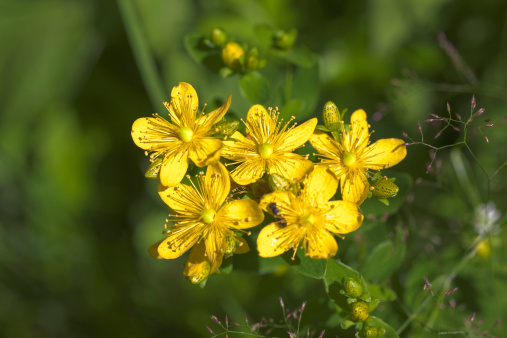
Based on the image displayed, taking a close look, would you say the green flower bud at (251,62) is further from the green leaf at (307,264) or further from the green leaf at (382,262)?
the green leaf at (382,262)

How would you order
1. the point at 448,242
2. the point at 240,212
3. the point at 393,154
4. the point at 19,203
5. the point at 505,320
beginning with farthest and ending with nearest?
the point at 19,203 → the point at 448,242 → the point at 505,320 → the point at 393,154 → the point at 240,212

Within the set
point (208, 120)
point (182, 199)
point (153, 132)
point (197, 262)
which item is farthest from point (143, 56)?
point (197, 262)

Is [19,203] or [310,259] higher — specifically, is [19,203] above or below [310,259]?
above

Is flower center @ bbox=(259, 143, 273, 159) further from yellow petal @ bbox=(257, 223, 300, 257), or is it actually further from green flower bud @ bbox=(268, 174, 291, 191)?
yellow petal @ bbox=(257, 223, 300, 257)

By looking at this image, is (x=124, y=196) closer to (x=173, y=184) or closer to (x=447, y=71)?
(x=173, y=184)

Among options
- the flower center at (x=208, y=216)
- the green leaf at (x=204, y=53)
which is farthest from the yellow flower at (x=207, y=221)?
the green leaf at (x=204, y=53)

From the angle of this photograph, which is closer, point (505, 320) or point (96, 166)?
point (505, 320)

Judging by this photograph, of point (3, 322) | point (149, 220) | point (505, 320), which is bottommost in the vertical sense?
point (505, 320)

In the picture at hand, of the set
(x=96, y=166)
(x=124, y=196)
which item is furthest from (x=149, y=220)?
(x=96, y=166)
